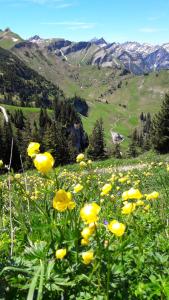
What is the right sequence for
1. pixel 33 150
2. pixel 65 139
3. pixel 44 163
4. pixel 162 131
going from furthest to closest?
1. pixel 65 139
2. pixel 162 131
3. pixel 33 150
4. pixel 44 163

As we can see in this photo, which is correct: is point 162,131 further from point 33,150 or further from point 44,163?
point 44,163

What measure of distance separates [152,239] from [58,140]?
65.1 m

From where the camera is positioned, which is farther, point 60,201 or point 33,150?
point 33,150

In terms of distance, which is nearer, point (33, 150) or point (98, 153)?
point (33, 150)

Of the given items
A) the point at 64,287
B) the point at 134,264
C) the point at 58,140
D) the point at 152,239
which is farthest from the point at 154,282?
the point at 58,140

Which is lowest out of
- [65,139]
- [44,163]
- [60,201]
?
[65,139]

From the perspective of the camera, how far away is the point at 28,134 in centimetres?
7744

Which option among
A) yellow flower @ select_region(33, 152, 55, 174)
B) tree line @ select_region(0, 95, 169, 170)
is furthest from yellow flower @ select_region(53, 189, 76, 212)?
tree line @ select_region(0, 95, 169, 170)

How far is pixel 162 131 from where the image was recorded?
151 feet

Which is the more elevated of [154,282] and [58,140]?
[154,282]

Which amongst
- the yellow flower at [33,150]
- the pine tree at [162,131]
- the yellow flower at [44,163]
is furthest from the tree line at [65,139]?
the yellow flower at [44,163]

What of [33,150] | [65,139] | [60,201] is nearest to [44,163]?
[60,201]

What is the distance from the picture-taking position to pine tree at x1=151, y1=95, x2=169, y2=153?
44438 mm

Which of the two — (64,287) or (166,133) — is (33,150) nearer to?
(64,287)
